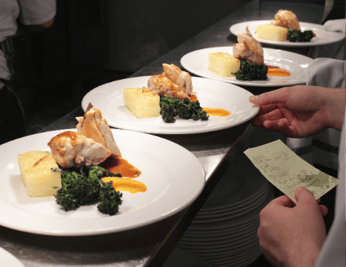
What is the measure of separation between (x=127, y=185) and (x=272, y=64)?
1549mm

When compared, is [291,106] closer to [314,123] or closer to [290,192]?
[314,123]

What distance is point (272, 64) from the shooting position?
2223 millimetres

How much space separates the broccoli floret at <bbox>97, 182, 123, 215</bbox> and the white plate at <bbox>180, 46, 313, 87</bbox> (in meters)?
1.15

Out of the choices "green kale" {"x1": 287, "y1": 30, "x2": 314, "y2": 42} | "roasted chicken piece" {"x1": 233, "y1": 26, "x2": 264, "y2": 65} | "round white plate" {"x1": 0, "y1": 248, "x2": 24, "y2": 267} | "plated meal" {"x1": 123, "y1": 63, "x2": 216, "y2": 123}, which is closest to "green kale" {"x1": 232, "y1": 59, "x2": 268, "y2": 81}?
"roasted chicken piece" {"x1": 233, "y1": 26, "x2": 264, "y2": 65}

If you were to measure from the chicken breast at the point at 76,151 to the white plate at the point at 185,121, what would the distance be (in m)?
0.27

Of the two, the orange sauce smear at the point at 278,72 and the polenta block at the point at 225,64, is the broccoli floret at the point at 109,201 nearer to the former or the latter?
the polenta block at the point at 225,64

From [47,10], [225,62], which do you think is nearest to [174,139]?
[225,62]

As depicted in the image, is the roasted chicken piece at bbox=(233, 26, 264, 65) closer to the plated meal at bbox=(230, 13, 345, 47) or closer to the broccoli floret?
the plated meal at bbox=(230, 13, 345, 47)

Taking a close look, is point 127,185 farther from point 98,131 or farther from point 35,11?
point 35,11

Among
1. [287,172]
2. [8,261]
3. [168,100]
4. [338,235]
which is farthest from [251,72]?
[8,261]

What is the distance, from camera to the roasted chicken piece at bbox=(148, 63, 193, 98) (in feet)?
5.14

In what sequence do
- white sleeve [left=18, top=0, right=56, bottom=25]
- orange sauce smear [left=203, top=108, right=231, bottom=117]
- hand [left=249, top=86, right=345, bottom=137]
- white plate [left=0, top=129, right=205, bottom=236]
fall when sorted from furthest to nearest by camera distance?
1. white sleeve [left=18, top=0, right=56, bottom=25]
2. hand [left=249, top=86, right=345, bottom=137]
3. orange sauce smear [left=203, top=108, right=231, bottom=117]
4. white plate [left=0, top=129, right=205, bottom=236]

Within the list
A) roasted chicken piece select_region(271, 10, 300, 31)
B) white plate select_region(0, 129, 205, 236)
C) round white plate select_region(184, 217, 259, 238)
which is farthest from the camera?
roasted chicken piece select_region(271, 10, 300, 31)

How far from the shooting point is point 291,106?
166 cm
